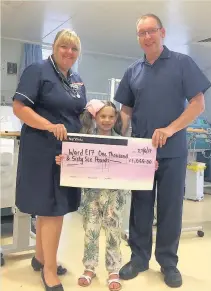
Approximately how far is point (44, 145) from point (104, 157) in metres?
0.30

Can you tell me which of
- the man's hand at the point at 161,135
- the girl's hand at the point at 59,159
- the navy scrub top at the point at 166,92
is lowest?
the girl's hand at the point at 59,159

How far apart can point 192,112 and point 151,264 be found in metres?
0.99

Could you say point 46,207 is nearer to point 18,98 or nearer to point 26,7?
point 18,98

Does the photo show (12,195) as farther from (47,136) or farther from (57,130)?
(57,130)

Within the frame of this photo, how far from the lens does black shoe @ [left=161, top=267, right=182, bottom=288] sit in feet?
5.85

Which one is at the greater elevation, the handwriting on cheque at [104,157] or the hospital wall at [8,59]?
the hospital wall at [8,59]

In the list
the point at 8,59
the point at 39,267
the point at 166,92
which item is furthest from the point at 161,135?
the point at 8,59

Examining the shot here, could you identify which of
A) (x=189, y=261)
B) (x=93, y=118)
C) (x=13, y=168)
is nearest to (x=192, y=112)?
(x=93, y=118)

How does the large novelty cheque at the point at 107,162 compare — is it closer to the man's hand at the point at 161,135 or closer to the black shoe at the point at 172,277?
the man's hand at the point at 161,135

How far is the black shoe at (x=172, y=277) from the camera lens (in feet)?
5.85

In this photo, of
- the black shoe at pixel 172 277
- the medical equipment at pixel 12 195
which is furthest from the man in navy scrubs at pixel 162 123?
the medical equipment at pixel 12 195

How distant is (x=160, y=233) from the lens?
1.87 metres

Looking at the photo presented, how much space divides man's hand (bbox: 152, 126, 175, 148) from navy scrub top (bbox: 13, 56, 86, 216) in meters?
0.42

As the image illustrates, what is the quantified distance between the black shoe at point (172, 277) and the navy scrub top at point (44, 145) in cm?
66
